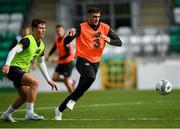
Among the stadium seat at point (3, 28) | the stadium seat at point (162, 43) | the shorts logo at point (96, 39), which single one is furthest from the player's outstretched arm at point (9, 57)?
the stadium seat at point (3, 28)

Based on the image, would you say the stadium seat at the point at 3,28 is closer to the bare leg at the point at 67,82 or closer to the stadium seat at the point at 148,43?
the stadium seat at the point at 148,43

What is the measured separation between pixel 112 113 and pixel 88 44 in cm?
175

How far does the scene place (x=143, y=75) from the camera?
89.2 ft

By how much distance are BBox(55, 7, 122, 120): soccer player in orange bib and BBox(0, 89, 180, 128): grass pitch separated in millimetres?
633

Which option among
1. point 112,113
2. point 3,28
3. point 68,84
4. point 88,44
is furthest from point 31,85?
point 3,28

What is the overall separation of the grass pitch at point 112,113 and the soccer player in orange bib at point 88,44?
63cm

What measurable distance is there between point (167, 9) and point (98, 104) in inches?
630

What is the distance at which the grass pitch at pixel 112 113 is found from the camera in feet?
42.0

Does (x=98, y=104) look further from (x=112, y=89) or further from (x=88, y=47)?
(x=112, y=89)

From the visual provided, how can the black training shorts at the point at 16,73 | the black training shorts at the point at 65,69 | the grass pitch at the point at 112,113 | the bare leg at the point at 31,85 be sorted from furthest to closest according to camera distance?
the black training shorts at the point at 65,69
the black training shorts at the point at 16,73
the bare leg at the point at 31,85
the grass pitch at the point at 112,113

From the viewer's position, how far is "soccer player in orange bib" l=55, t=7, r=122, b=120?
13.8m

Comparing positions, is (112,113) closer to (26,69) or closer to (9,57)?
(26,69)

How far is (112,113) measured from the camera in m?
15.4

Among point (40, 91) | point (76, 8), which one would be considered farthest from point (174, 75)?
point (76, 8)
